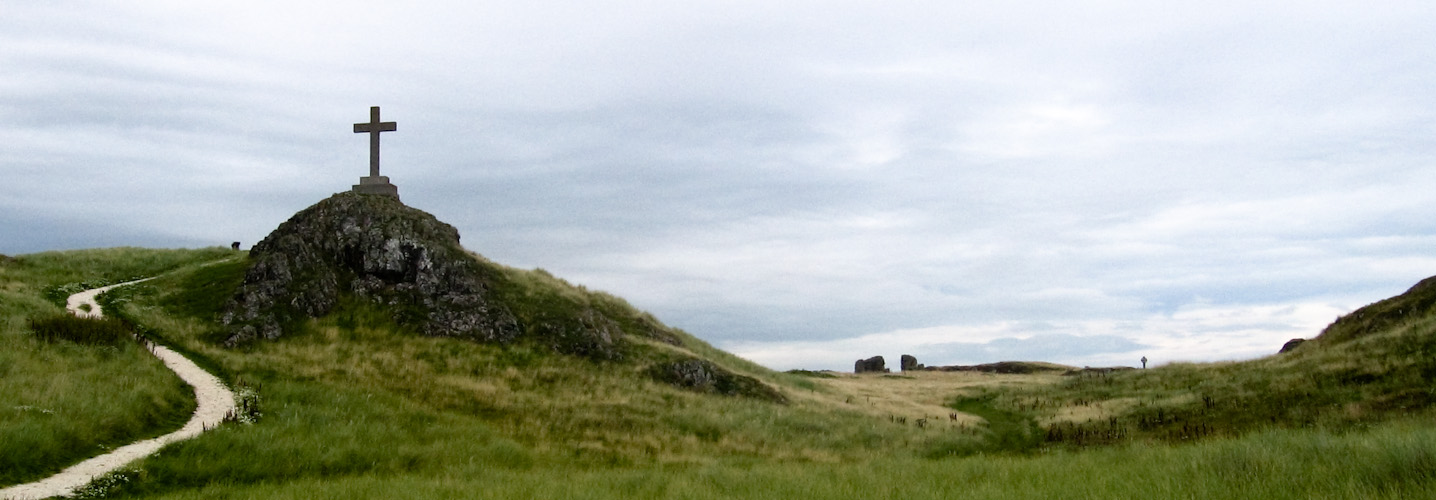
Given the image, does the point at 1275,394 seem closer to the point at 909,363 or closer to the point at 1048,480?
the point at 1048,480

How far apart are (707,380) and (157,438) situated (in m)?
25.8

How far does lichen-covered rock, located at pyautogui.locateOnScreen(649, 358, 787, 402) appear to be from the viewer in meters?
41.8

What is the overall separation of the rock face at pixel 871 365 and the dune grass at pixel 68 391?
71766 millimetres

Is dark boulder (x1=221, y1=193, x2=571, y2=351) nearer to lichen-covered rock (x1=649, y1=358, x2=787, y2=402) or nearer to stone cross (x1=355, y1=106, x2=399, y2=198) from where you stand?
stone cross (x1=355, y1=106, x2=399, y2=198)

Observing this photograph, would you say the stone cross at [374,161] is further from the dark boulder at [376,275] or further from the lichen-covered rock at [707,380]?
the lichen-covered rock at [707,380]

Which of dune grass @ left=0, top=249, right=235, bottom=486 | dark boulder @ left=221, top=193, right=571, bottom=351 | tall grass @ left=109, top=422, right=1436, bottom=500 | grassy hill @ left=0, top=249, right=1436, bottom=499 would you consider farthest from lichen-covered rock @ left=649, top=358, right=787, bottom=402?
tall grass @ left=109, top=422, right=1436, bottom=500

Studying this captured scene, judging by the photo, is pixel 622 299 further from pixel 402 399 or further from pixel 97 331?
pixel 97 331

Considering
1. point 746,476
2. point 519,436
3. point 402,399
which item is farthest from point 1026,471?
point 402,399

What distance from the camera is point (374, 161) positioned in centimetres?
4825

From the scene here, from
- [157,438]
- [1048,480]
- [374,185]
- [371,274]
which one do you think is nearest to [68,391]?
[157,438]

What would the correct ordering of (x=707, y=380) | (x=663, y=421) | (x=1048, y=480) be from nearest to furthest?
(x=1048, y=480), (x=663, y=421), (x=707, y=380)

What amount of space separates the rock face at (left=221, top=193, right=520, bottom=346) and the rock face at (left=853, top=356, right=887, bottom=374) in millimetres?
53151

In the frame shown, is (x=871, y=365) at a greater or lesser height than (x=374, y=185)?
lesser

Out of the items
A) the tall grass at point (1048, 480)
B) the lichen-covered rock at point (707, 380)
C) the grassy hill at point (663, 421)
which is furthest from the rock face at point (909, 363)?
the tall grass at point (1048, 480)
